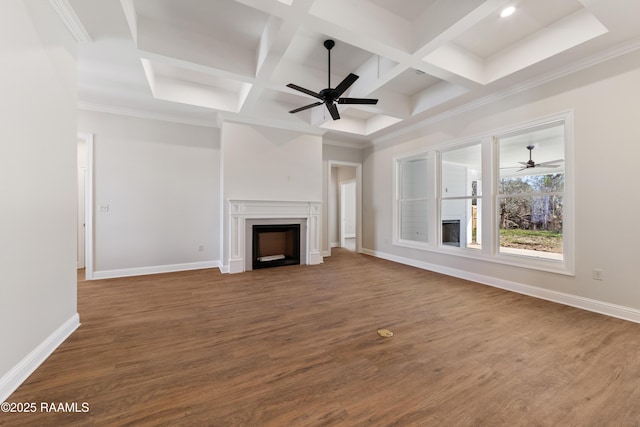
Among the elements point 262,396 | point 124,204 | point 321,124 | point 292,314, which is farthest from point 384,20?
point 124,204

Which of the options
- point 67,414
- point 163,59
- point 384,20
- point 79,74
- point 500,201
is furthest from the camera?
point 500,201

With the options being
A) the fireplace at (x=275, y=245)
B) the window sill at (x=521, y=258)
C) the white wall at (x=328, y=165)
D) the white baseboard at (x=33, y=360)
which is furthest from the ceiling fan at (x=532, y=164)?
the white baseboard at (x=33, y=360)

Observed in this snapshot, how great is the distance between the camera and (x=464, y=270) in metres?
4.27

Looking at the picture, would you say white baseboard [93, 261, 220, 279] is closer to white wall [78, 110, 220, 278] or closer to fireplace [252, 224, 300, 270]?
white wall [78, 110, 220, 278]

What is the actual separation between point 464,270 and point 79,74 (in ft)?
21.0

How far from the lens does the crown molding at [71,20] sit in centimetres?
208

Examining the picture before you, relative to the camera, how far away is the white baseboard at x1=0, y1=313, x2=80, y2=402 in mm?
1515

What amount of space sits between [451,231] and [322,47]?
400 centimetres

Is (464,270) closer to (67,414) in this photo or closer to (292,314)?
(292,314)

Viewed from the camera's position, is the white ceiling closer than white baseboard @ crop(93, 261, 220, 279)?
Yes

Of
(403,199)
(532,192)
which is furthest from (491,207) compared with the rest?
(403,199)

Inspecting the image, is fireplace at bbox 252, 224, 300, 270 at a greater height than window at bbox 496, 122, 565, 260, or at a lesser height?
lesser

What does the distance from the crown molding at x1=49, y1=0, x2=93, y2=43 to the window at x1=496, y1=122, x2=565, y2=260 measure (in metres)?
5.26

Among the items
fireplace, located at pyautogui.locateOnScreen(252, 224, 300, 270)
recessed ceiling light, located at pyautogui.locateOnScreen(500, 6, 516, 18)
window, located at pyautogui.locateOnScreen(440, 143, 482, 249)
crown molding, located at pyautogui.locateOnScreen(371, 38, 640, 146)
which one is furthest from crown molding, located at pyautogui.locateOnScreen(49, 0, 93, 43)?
window, located at pyautogui.locateOnScreen(440, 143, 482, 249)
